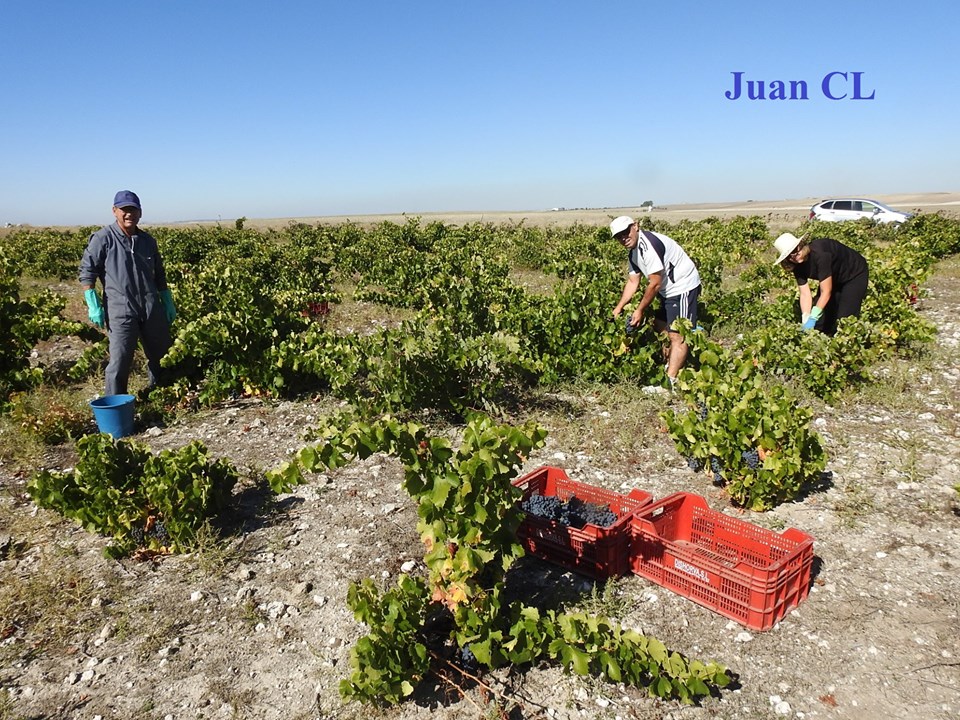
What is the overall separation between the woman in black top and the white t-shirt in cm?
82

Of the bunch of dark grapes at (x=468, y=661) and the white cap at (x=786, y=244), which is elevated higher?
the white cap at (x=786, y=244)

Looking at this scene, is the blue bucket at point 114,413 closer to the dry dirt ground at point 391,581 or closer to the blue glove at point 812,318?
the dry dirt ground at point 391,581

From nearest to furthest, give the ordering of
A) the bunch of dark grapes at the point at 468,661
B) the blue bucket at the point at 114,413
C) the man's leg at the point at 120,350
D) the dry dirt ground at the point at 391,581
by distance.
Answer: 1. the dry dirt ground at the point at 391,581
2. the bunch of dark grapes at the point at 468,661
3. the blue bucket at the point at 114,413
4. the man's leg at the point at 120,350

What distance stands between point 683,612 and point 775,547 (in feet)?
2.18

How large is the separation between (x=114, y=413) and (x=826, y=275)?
659 centimetres

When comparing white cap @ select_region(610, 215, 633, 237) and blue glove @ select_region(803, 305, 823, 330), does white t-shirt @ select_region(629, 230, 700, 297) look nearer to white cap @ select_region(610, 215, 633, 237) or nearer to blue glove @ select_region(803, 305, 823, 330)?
white cap @ select_region(610, 215, 633, 237)

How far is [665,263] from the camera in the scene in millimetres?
6418

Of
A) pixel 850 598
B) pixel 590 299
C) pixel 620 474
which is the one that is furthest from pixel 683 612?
Result: pixel 590 299

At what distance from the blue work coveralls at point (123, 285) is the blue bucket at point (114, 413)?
29 centimetres

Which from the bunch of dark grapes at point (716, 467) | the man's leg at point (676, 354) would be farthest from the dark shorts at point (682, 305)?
the bunch of dark grapes at point (716, 467)

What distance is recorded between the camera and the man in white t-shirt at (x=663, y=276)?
627 centimetres

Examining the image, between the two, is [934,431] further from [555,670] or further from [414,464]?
[414,464]

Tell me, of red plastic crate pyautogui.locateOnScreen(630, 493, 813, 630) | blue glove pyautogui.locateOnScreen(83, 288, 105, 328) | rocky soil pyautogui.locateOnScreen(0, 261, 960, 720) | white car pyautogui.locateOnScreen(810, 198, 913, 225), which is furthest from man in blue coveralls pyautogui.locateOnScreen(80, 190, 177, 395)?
white car pyautogui.locateOnScreen(810, 198, 913, 225)

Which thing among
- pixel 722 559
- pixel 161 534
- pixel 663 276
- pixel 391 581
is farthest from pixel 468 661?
pixel 663 276
